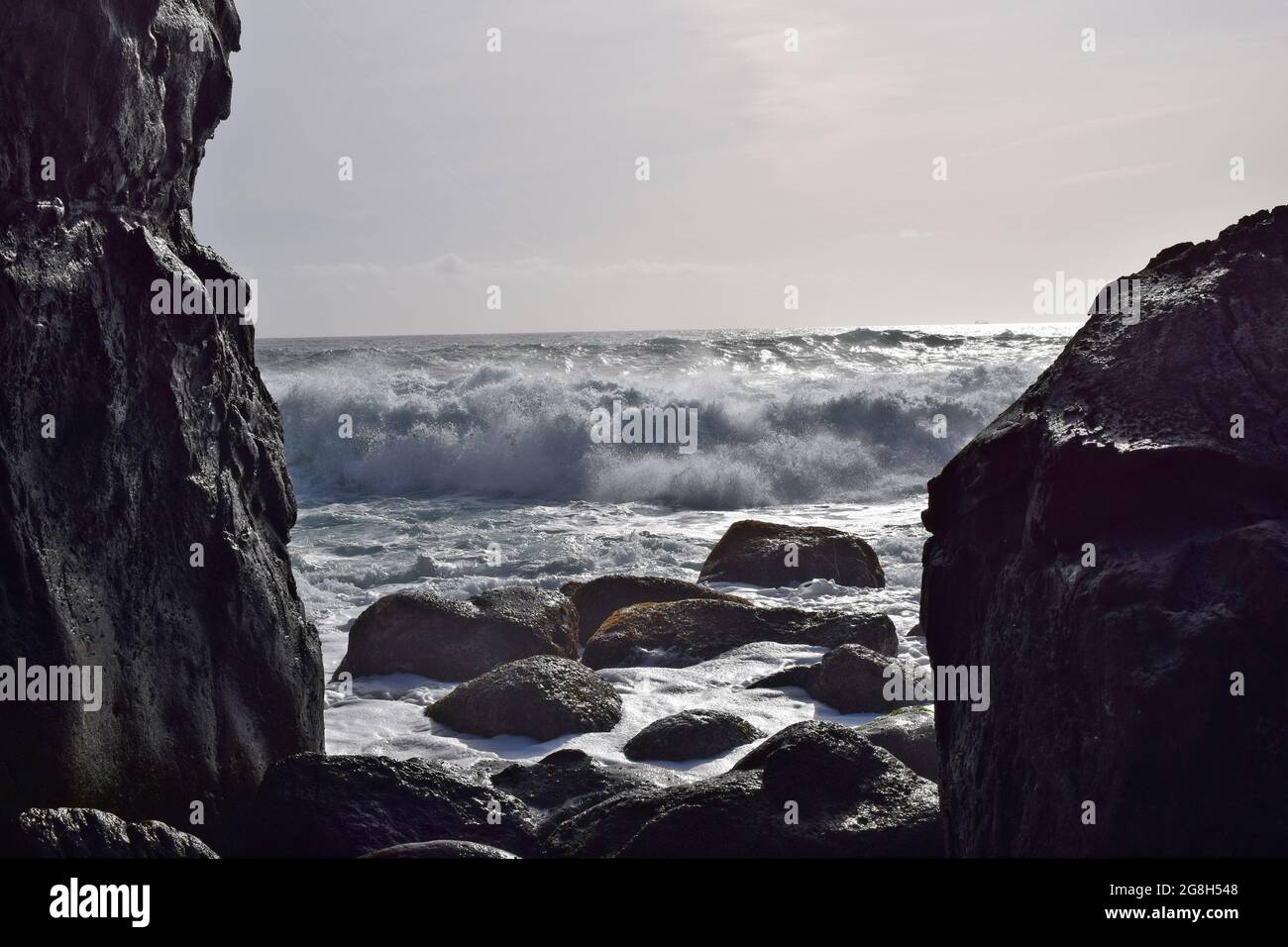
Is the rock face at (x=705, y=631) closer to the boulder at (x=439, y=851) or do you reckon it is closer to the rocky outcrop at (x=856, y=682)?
the rocky outcrop at (x=856, y=682)

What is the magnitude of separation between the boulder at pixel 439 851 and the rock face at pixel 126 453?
87cm

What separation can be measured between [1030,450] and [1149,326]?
542mm

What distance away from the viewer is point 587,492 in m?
18.3

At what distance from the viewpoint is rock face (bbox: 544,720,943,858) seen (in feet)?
13.5

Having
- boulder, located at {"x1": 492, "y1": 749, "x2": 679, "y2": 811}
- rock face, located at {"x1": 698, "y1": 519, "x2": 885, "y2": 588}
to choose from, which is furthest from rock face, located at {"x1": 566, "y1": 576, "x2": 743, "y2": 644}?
boulder, located at {"x1": 492, "y1": 749, "x2": 679, "y2": 811}

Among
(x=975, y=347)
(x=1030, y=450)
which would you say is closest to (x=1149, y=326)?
(x=1030, y=450)

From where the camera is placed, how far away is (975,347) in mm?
41156

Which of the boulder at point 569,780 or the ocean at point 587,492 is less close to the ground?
the ocean at point 587,492

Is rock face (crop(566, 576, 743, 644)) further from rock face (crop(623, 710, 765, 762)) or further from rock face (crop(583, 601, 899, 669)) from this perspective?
rock face (crop(623, 710, 765, 762))

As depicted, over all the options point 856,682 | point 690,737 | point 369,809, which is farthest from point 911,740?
point 369,809

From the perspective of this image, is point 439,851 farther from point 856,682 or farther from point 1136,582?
point 856,682

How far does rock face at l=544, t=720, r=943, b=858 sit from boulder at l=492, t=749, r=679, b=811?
0.46 meters

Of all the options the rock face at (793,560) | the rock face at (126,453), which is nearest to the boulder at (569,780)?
the rock face at (126,453)

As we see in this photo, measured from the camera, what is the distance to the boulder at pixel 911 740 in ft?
18.0
